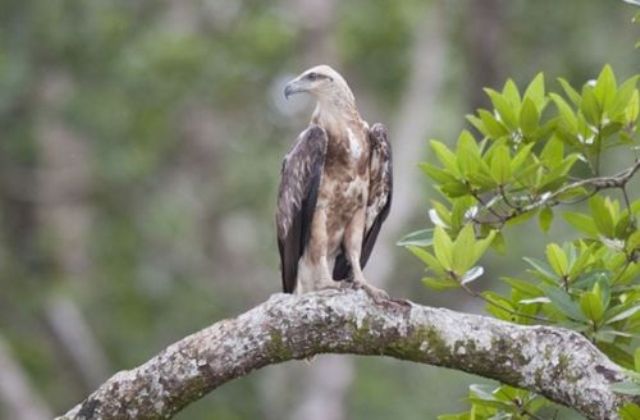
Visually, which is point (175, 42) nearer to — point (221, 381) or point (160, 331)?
point (160, 331)

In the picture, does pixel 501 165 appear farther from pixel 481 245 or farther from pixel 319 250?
pixel 319 250

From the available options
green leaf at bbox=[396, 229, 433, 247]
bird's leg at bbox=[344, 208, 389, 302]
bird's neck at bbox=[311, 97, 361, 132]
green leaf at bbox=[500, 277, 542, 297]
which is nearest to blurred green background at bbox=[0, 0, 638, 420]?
bird's neck at bbox=[311, 97, 361, 132]

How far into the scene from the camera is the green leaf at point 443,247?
4629 mm

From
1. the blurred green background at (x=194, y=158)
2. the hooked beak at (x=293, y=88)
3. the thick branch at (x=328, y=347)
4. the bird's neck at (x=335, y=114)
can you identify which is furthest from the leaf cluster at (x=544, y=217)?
the blurred green background at (x=194, y=158)

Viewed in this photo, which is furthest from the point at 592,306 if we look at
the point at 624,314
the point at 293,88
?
the point at 293,88

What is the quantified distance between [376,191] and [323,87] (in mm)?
523

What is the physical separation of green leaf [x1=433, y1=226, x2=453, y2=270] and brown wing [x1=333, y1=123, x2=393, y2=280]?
174 centimetres

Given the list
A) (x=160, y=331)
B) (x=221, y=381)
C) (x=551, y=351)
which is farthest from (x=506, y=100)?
(x=160, y=331)

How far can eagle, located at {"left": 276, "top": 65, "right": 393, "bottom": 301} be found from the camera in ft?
20.5

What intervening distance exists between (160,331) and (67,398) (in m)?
1.16

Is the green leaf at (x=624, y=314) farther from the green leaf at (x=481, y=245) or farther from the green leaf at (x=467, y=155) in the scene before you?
the green leaf at (x=467, y=155)

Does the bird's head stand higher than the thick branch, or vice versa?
the bird's head

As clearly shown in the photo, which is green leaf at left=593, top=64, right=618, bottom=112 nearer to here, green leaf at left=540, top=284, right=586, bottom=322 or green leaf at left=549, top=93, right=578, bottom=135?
green leaf at left=549, top=93, right=578, bottom=135

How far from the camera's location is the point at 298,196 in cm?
627
